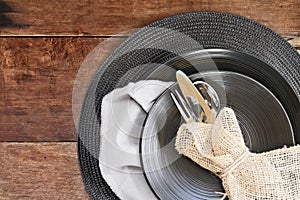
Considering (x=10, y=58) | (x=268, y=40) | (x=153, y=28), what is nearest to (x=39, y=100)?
(x=10, y=58)

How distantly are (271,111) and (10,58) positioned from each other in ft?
1.70

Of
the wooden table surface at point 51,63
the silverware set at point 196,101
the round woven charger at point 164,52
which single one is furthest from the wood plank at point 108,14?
the silverware set at point 196,101

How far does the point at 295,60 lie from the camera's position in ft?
2.74

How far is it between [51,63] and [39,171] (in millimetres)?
211

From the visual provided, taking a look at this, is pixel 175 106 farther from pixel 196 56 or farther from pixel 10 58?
pixel 10 58

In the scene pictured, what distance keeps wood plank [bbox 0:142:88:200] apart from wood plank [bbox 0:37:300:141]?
0.06ft

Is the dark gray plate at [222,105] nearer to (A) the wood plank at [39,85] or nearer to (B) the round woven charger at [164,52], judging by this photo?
(B) the round woven charger at [164,52]

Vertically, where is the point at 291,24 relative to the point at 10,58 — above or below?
above

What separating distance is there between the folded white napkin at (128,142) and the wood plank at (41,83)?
8.2 inches

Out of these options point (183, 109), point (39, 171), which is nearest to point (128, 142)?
point (183, 109)

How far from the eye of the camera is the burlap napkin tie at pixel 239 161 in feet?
2.39

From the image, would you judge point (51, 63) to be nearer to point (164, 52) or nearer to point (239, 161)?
point (164, 52)

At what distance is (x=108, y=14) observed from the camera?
100 centimetres

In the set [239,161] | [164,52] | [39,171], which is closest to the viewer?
[239,161]
